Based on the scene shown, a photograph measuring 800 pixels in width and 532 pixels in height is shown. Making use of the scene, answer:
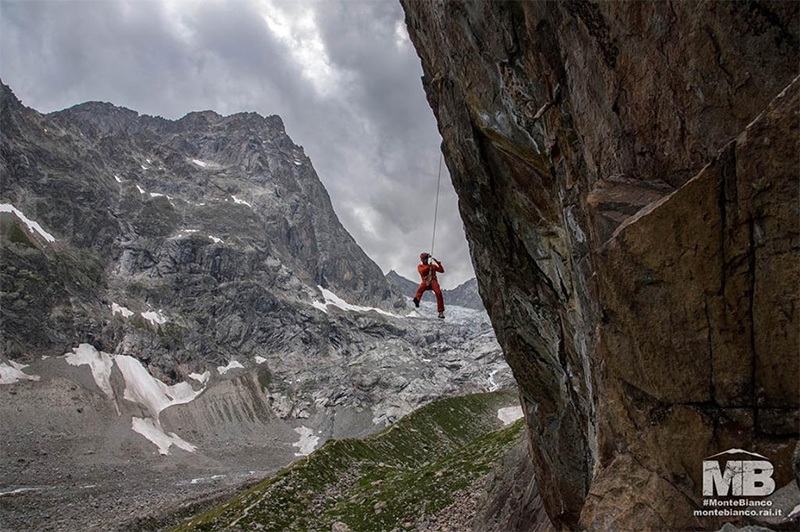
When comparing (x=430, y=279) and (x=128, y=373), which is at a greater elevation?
(x=128, y=373)

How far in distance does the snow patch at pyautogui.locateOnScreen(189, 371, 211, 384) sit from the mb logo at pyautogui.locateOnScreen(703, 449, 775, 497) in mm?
172736

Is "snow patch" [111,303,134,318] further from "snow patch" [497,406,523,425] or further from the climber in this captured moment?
the climber

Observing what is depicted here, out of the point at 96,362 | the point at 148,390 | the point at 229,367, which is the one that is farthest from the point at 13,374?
the point at 229,367

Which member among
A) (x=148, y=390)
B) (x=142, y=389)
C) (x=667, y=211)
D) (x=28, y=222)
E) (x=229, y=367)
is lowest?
(x=667, y=211)

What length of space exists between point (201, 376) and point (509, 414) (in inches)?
4737

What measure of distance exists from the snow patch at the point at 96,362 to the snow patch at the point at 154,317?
92.6 feet

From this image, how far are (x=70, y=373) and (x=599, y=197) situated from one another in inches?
6094

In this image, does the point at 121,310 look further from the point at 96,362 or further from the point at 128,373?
the point at 128,373

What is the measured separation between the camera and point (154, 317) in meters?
173

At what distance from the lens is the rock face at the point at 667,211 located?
636cm

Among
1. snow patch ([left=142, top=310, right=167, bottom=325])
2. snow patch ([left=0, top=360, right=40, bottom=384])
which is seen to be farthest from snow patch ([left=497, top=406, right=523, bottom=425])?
snow patch ([left=142, top=310, right=167, bottom=325])

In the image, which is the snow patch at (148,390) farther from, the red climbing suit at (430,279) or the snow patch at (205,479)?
the red climbing suit at (430,279)

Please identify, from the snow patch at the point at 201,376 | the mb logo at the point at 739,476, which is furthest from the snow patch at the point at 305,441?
the mb logo at the point at 739,476

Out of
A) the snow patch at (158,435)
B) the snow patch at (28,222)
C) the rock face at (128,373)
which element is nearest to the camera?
the rock face at (128,373)
